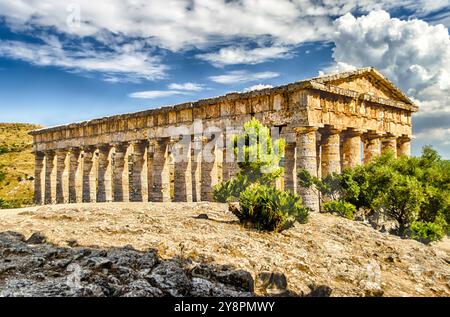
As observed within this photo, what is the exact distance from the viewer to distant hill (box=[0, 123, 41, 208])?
45.0 meters

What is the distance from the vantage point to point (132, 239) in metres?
9.87

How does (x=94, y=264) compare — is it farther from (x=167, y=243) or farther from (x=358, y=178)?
(x=358, y=178)

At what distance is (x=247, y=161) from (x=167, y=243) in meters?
11.2

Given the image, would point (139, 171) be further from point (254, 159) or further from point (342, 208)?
point (342, 208)

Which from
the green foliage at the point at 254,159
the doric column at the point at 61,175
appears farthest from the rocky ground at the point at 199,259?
the doric column at the point at 61,175

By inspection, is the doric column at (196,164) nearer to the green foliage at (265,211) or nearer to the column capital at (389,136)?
the column capital at (389,136)

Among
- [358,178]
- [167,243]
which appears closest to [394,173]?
[358,178]

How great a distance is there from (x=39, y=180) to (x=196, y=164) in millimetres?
18262

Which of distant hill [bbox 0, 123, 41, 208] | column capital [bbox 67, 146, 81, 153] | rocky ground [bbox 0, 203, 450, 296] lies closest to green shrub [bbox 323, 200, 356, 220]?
rocky ground [bbox 0, 203, 450, 296]

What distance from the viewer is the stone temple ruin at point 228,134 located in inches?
A: 840

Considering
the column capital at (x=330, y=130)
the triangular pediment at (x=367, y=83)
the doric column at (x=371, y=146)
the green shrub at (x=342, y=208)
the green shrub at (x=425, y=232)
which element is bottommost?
the green shrub at (x=425, y=232)

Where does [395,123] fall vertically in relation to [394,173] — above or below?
above

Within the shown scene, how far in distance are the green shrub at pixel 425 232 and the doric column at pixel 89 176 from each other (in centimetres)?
2224

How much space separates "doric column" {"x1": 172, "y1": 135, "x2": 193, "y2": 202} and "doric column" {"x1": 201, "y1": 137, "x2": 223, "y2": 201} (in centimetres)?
166
